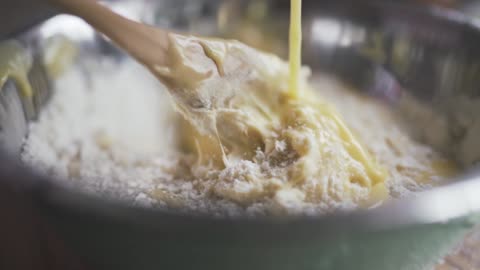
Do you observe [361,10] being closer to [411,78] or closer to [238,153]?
[411,78]

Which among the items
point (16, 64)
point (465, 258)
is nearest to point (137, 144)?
point (16, 64)

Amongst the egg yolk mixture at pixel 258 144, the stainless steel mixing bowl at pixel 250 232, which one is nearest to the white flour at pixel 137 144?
the egg yolk mixture at pixel 258 144

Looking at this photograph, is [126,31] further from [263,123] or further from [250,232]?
[250,232]

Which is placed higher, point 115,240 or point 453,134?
point 115,240

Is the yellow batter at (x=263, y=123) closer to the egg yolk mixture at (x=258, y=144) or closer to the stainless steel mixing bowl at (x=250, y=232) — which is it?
the egg yolk mixture at (x=258, y=144)

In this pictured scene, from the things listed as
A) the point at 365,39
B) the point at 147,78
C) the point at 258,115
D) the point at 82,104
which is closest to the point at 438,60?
the point at 365,39

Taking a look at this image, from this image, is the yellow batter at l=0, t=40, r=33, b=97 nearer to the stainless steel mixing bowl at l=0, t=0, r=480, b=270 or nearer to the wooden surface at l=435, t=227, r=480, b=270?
the stainless steel mixing bowl at l=0, t=0, r=480, b=270
